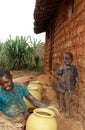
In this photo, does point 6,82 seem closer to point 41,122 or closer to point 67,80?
point 41,122

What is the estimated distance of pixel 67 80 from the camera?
5395 millimetres

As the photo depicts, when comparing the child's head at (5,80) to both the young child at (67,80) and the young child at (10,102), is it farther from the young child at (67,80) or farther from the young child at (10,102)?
the young child at (67,80)

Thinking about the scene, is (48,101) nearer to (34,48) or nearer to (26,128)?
(26,128)

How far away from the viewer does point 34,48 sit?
56.2 feet

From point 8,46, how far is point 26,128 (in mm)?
13979

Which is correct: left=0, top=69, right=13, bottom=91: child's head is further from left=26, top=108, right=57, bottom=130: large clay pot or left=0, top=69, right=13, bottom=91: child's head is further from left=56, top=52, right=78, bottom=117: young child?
left=56, top=52, right=78, bottom=117: young child

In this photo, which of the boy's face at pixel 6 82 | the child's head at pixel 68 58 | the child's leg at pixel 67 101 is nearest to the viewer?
the boy's face at pixel 6 82

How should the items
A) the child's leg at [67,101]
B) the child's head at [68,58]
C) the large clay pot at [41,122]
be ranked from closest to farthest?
the large clay pot at [41,122], the child's head at [68,58], the child's leg at [67,101]

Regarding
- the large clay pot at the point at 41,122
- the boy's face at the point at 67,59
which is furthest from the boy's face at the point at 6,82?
the boy's face at the point at 67,59

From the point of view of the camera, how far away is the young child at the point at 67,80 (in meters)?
5.26

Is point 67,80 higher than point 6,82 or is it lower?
lower

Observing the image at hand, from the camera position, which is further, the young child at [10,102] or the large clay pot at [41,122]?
Answer: the young child at [10,102]

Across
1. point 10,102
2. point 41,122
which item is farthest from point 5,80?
point 41,122

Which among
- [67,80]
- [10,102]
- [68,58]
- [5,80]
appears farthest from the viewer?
[67,80]
